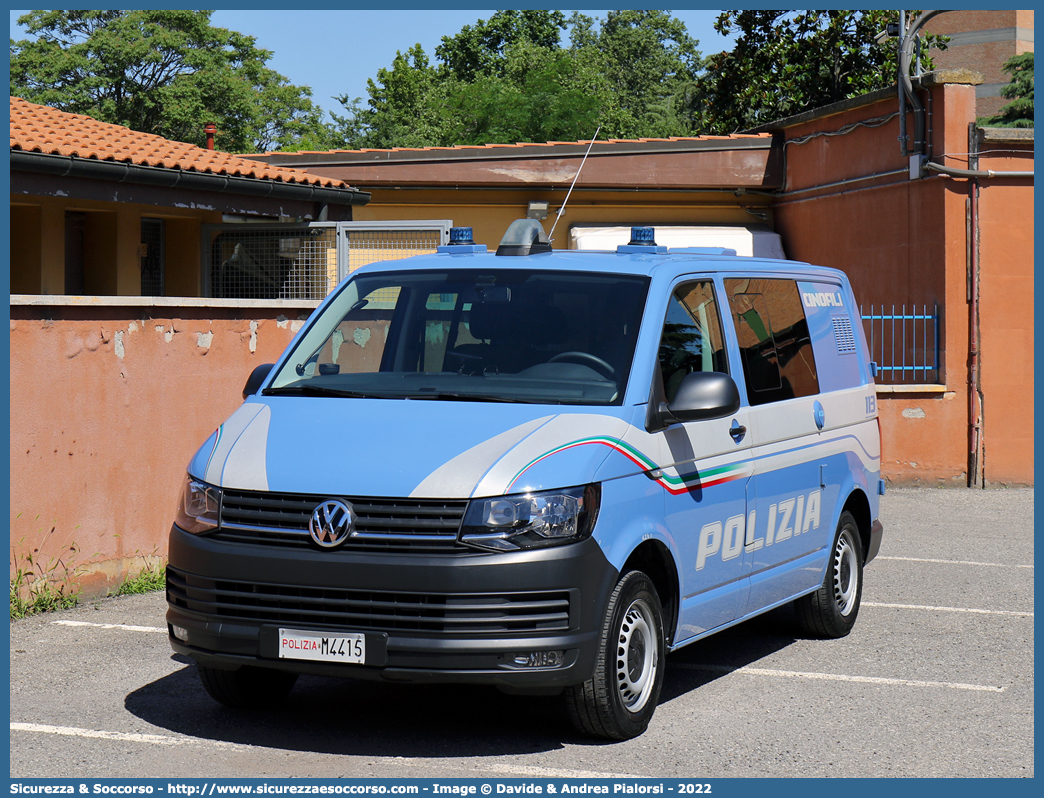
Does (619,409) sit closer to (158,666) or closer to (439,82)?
(158,666)

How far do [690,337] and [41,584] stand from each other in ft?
14.3

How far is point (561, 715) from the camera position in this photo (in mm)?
5629

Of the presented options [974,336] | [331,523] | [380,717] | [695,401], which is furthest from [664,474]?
[974,336]

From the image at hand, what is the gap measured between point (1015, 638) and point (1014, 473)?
26.6 feet

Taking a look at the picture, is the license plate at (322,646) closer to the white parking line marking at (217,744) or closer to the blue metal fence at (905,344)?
the white parking line marking at (217,744)

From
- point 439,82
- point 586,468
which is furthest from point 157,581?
point 439,82

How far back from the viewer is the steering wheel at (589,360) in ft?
18.1

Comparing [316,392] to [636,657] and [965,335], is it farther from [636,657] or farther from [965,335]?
[965,335]

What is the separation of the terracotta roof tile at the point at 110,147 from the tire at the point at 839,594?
29.1 feet

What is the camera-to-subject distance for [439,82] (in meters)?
59.3

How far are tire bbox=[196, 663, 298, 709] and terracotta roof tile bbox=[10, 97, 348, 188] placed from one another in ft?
27.2

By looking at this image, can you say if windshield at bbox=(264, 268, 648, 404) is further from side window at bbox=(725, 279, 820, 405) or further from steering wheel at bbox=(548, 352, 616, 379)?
side window at bbox=(725, 279, 820, 405)

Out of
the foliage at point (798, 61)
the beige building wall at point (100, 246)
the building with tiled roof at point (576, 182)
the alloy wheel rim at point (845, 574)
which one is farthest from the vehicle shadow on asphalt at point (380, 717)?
the foliage at point (798, 61)

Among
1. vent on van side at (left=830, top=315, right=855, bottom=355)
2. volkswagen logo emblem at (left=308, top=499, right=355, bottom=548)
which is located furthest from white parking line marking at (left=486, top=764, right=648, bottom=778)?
vent on van side at (left=830, top=315, right=855, bottom=355)
